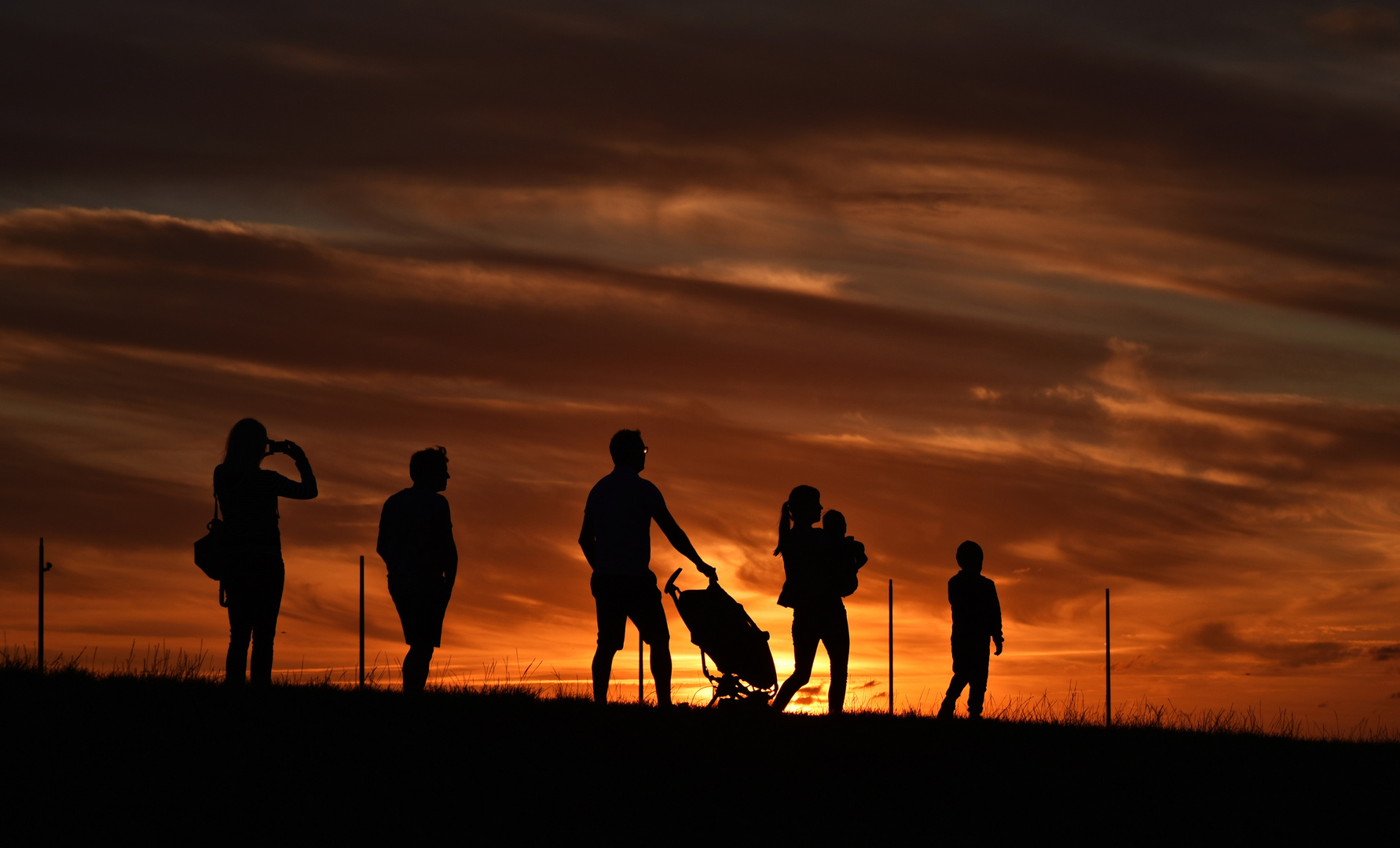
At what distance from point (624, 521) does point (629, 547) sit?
209 millimetres

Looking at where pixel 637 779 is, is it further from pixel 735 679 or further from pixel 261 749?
pixel 735 679

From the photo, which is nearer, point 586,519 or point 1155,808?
point 1155,808

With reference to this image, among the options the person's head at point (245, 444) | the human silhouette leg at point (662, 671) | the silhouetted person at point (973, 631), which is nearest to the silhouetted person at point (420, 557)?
the person's head at point (245, 444)

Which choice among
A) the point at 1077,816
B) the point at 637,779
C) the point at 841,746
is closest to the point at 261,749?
the point at 637,779

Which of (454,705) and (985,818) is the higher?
(454,705)

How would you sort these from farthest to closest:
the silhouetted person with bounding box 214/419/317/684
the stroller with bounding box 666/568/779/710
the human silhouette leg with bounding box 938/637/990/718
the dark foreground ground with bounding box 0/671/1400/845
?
the human silhouette leg with bounding box 938/637/990/718 < the stroller with bounding box 666/568/779/710 < the silhouetted person with bounding box 214/419/317/684 < the dark foreground ground with bounding box 0/671/1400/845

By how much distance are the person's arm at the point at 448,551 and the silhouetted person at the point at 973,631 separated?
5.72m

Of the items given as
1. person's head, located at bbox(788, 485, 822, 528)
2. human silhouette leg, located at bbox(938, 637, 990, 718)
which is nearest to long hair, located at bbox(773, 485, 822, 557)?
person's head, located at bbox(788, 485, 822, 528)

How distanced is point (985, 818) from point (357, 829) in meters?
3.98

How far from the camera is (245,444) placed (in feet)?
32.9

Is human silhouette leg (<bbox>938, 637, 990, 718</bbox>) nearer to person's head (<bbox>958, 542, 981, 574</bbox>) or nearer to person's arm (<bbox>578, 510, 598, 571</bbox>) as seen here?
person's head (<bbox>958, 542, 981, 574</bbox>)

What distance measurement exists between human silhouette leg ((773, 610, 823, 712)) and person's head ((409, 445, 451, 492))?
3.50 meters

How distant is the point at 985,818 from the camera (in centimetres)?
888

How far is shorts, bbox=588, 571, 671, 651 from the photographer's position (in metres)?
10.5
